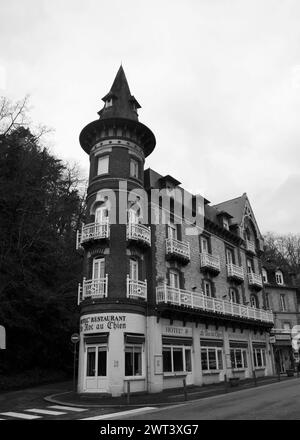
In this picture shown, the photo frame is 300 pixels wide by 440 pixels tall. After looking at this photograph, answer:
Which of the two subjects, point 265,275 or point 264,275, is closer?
point 264,275

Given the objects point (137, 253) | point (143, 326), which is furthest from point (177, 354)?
point (137, 253)

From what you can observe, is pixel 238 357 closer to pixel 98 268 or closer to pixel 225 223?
pixel 225 223

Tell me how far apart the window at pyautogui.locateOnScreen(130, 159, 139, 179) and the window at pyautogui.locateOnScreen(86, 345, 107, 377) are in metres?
10.6

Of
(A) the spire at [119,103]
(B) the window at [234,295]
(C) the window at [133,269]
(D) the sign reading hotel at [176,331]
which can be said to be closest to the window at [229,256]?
(B) the window at [234,295]

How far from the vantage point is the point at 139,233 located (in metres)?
22.4

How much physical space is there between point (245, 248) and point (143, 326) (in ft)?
54.0

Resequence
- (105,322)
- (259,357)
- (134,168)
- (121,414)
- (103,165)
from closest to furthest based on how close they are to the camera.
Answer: (121,414) → (105,322) → (103,165) → (134,168) → (259,357)

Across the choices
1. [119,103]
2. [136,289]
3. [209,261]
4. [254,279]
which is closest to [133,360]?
[136,289]

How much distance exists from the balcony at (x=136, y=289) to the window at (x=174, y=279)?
2.89 metres

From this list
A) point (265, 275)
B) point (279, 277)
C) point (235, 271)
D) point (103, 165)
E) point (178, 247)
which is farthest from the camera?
point (279, 277)

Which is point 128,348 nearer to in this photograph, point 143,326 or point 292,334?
point 143,326

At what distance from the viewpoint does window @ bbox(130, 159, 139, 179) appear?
80.5 ft

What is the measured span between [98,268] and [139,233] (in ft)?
10.2

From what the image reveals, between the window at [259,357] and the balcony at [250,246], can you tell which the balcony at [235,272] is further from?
the window at [259,357]
